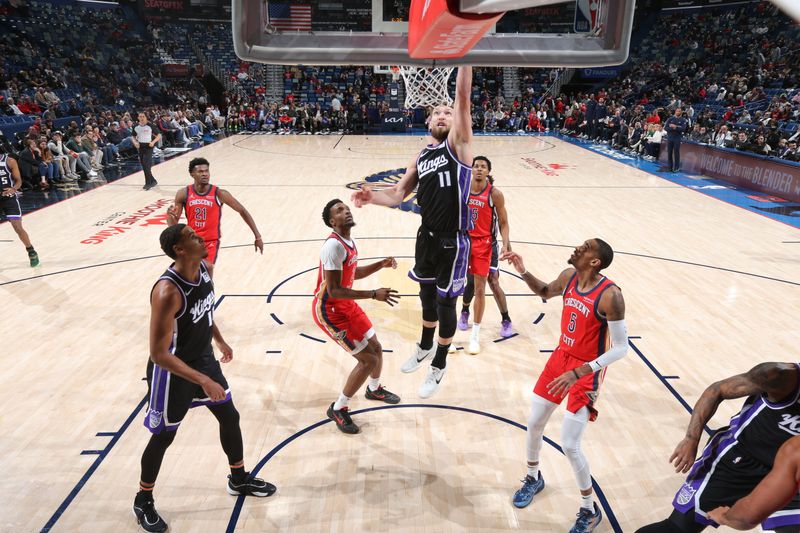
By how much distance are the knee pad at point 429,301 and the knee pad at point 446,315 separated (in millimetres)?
70

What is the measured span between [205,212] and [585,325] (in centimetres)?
445

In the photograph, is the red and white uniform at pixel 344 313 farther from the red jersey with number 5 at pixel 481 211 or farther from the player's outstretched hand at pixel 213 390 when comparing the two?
the red jersey with number 5 at pixel 481 211

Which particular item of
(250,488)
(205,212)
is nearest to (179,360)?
(250,488)

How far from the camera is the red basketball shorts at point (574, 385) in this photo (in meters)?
3.42

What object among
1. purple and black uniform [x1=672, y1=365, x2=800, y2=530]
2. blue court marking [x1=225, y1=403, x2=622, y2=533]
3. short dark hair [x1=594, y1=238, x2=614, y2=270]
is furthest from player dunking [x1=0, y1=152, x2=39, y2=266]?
purple and black uniform [x1=672, y1=365, x2=800, y2=530]

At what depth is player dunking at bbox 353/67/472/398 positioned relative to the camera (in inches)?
158

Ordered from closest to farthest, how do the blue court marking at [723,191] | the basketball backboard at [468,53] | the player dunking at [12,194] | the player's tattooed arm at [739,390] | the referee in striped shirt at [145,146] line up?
the player's tattooed arm at [739,390], the basketball backboard at [468,53], the player dunking at [12,194], the blue court marking at [723,191], the referee in striped shirt at [145,146]

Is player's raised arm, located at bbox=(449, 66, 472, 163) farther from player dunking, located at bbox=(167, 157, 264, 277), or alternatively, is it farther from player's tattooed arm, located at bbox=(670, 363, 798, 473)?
player dunking, located at bbox=(167, 157, 264, 277)

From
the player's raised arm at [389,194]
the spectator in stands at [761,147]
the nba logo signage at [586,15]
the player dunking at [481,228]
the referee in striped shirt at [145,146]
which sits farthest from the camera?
the spectator in stands at [761,147]

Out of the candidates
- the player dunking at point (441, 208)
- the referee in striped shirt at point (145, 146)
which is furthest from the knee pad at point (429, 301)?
the referee in striped shirt at point (145, 146)

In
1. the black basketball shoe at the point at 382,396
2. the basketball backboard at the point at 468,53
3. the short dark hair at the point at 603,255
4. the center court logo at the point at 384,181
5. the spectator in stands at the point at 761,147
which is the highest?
the basketball backboard at the point at 468,53

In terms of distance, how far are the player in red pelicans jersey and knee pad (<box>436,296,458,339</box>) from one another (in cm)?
98

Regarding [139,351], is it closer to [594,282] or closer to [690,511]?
[594,282]

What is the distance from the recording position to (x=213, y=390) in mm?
3275
